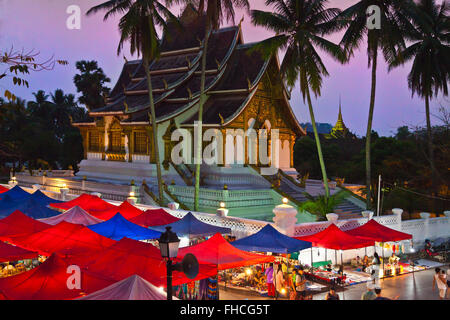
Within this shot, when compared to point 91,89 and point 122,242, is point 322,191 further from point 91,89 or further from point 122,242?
point 91,89

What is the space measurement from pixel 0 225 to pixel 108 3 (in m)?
12.8

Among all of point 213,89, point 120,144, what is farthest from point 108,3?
point 120,144

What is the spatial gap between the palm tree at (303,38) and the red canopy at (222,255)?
983 centimetres

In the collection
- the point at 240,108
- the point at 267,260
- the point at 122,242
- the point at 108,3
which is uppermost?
the point at 108,3

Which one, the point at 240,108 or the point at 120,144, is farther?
the point at 120,144

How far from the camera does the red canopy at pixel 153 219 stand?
1634 centimetres

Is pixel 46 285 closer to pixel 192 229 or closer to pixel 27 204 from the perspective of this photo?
pixel 192 229

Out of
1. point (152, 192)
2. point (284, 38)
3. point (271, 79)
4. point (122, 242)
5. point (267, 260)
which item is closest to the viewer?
point (122, 242)

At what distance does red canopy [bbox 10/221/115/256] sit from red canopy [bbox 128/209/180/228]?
3.65 m

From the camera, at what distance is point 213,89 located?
91.8ft

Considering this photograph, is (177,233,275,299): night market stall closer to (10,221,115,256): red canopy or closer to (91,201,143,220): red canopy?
(10,221,115,256): red canopy

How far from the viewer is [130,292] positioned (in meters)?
7.49

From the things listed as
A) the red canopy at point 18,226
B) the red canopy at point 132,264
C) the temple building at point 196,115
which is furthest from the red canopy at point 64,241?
the temple building at point 196,115

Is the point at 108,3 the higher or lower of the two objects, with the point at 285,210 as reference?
higher
